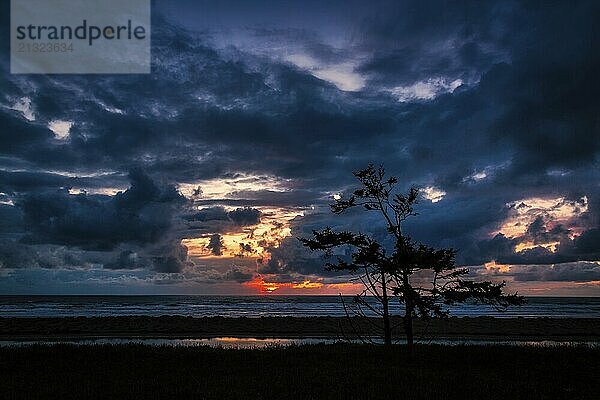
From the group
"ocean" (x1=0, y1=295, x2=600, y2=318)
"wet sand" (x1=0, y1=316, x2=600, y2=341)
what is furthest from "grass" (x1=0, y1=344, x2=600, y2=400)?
"ocean" (x1=0, y1=295, x2=600, y2=318)

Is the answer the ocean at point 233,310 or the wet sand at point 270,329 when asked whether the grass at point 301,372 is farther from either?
the ocean at point 233,310

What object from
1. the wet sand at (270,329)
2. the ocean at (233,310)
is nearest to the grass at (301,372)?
the wet sand at (270,329)

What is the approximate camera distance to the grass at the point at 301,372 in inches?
614

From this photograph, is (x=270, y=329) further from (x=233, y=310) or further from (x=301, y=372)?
(x=233, y=310)

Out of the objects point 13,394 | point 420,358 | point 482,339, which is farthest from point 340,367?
point 482,339

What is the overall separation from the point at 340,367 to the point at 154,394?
796cm

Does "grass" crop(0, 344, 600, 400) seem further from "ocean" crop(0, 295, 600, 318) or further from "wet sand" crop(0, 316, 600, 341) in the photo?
"ocean" crop(0, 295, 600, 318)

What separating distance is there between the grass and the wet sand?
58.7 feet

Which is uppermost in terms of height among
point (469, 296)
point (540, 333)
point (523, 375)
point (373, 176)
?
point (373, 176)

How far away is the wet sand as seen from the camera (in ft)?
148

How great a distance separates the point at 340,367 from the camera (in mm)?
20344

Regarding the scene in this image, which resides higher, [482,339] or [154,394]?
[154,394]

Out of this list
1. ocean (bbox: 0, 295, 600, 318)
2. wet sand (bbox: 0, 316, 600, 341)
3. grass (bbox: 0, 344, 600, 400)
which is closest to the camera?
grass (bbox: 0, 344, 600, 400)

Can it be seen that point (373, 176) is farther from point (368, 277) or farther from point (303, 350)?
point (303, 350)
